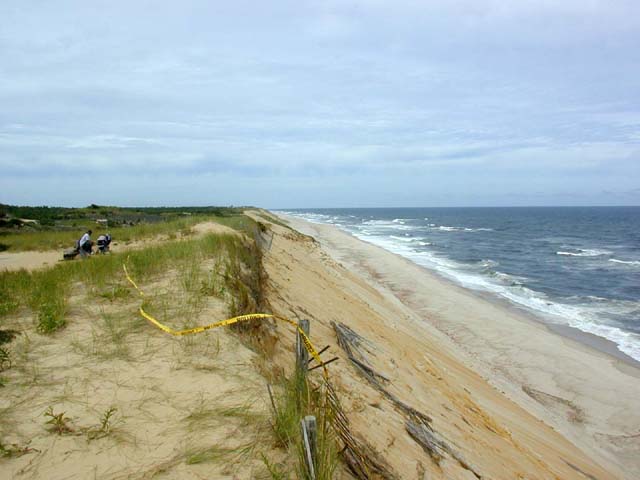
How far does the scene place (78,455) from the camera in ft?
10.3

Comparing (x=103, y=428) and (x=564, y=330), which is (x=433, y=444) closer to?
(x=103, y=428)

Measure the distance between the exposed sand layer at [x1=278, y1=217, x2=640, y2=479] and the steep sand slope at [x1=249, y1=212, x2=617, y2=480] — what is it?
31 mm

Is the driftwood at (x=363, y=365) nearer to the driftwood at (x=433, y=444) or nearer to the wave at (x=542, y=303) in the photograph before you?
the driftwood at (x=433, y=444)

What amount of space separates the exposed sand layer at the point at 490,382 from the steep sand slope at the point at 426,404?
0.10 feet

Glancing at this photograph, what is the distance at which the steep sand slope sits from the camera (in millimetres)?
5074

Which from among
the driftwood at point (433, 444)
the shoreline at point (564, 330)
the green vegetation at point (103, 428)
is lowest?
the shoreline at point (564, 330)

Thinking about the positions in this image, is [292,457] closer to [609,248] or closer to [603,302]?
[603,302]

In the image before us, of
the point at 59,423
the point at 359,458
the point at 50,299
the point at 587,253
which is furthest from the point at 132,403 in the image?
the point at 587,253

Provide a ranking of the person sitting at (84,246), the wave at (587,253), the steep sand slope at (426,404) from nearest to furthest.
A: the steep sand slope at (426,404)
the person sitting at (84,246)
the wave at (587,253)

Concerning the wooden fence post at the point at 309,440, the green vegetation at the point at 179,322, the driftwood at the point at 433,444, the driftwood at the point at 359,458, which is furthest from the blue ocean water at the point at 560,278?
the wooden fence post at the point at 309,440

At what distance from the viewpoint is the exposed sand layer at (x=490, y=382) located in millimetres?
6344

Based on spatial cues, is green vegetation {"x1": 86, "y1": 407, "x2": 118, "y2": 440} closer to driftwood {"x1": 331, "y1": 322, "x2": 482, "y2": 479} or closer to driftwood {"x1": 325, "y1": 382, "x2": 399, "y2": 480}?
driftwood {"x1": 325, "y1": 382, "x2": 399, "y2": 480}

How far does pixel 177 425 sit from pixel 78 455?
741 millimetres

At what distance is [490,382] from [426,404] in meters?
4.68
